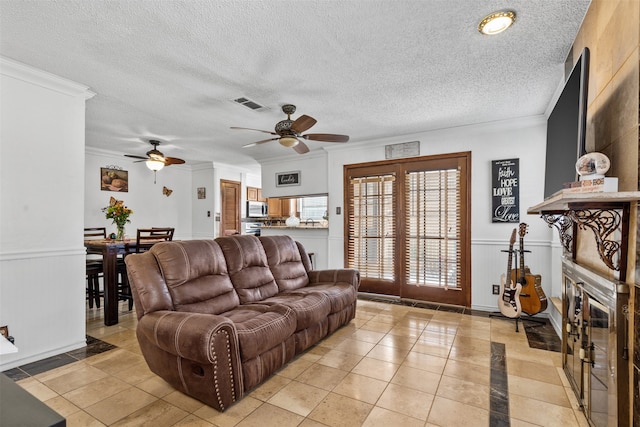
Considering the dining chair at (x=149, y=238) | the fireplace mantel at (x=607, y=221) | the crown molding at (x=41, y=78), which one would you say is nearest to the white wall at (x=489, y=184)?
the fireplace mantel at (x=607, y=221)

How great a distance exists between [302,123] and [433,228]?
2.52m

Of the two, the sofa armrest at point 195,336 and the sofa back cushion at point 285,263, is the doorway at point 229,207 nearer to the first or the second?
the sofa back cushion at point 285,263

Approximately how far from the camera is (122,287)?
4.31m

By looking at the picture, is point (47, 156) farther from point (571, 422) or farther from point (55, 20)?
point (571, 422)

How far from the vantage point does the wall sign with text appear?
3.96m

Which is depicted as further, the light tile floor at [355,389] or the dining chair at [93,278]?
the dining chair at [93,278]

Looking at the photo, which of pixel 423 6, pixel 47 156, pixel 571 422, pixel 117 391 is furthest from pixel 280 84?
pixel 571 422

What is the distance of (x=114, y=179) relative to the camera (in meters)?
5.88

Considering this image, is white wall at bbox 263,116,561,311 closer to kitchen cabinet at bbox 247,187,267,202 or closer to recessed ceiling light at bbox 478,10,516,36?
recessed ceiling light at bbox 478,10,516,36

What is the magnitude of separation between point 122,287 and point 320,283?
2784mm

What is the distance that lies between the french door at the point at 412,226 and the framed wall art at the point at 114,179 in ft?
14.0

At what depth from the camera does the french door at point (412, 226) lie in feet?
14.3

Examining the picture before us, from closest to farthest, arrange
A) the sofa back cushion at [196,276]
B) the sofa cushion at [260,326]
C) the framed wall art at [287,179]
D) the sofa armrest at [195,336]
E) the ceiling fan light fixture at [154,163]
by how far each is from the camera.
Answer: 1. the sofa armrest at [195,336]
2. the sofa cushion at [260,326]
3. the sofa back cushion at [196,276]
4. the ceiling fan light fixture at [154,163]
5. the framed wall art at [287,179]

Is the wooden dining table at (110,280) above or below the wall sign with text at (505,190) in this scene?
below
